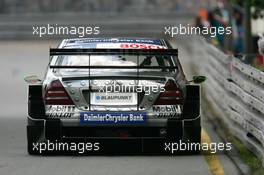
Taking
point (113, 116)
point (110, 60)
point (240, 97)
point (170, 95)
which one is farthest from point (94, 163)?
point (240, 97)

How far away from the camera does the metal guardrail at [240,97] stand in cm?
1159

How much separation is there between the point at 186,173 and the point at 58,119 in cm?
183

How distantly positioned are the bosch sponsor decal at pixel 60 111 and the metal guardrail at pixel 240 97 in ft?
7.39

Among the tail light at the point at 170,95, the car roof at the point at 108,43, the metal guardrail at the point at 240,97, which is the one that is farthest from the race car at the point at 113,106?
the metal guardrail at the point at 240,97

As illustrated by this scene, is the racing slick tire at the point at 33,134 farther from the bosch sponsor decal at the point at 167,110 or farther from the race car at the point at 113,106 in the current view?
the bosch sponsor decal at the point at 167,110

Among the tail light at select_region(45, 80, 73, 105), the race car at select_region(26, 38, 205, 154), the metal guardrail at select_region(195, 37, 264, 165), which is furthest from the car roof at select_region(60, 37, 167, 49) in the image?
the metal guardrail at select_region(195, 37, 264, 165)

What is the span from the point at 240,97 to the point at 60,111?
321 cm

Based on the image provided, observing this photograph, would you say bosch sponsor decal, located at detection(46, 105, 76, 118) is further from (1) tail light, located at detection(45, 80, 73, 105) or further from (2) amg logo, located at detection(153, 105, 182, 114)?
(2) amg logo, located at detection(153, 105, 182, 114)

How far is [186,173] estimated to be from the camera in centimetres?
1037

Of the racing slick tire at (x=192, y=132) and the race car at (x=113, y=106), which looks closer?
the race car at (x=113, y=106)

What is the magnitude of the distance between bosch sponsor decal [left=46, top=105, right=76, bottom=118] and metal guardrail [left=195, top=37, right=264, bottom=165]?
2251 millimetres

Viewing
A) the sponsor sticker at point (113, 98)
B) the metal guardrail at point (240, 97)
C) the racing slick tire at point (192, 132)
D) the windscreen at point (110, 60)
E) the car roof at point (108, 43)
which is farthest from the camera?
the car roof at point (108, 43)

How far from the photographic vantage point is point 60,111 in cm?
1132

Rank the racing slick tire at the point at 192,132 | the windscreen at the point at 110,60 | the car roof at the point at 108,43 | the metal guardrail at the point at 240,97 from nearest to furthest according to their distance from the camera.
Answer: the racing slick tire at the point at 192,132 → the metal guardrail at the point at 240,97 → the windscreen at the point at 110,60 → the car roof at the point at 108,43
